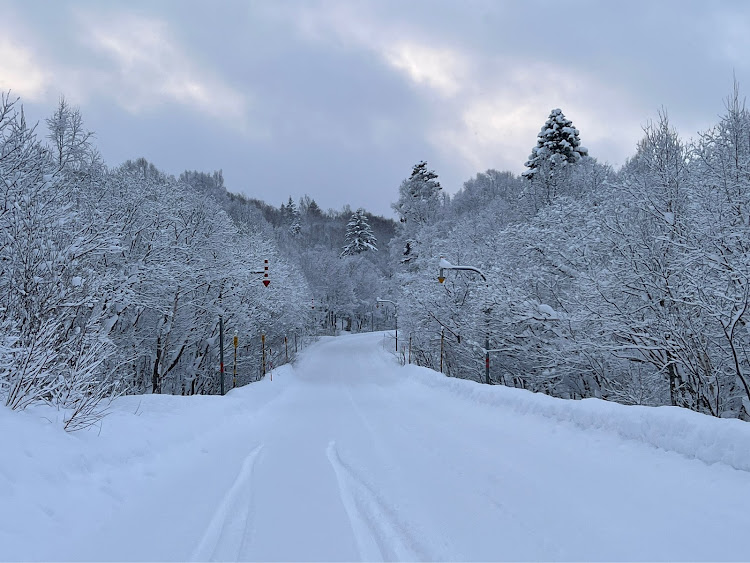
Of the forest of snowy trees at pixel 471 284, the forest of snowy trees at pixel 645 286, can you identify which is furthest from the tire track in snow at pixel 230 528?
the forest of snowy trees at pixel 645 286

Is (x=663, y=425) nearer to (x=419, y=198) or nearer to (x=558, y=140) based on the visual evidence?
(x=558, y=140)

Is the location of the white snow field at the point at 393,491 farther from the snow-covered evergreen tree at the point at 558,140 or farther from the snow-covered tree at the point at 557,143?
the snow-covered evergreen tree at the point at 558,140

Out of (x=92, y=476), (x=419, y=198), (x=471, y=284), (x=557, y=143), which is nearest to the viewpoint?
(x=92, y=476)

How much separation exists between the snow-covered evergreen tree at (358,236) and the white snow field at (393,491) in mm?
96746

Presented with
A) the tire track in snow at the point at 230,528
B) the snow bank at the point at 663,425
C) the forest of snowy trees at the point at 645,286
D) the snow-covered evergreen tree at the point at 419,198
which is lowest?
the tire track in snow at the point at 230,528

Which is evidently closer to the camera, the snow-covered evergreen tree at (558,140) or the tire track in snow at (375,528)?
the tire track in snow at (375,528)

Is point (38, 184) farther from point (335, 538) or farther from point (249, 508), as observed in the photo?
point (335, 538)

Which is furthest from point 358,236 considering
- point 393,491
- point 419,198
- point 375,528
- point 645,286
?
point 375,528

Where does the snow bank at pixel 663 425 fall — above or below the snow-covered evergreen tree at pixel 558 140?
below

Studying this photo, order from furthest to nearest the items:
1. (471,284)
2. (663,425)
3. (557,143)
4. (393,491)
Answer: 1. (557,143)
2. (471,284)
3. (663,425)
4. (393,491)

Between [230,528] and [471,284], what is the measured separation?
1962 centimetres

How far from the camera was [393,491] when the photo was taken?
5.51 meters

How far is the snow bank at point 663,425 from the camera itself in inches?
197

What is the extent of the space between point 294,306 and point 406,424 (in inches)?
1332
